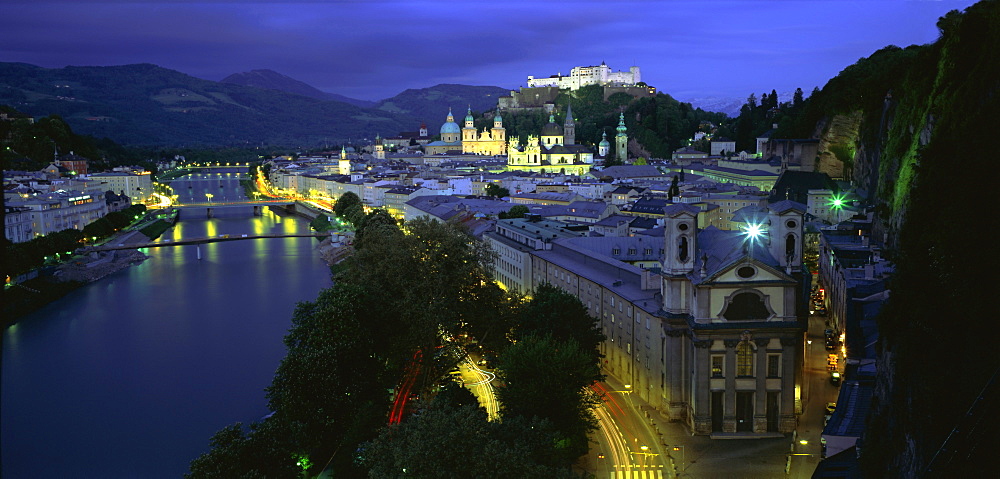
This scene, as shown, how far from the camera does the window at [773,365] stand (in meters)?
7.39

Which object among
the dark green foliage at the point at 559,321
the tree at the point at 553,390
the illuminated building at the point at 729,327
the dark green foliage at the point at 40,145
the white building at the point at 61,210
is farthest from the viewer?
the dark green foliage at the point at 40,145

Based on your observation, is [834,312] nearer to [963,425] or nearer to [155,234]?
[963,425]

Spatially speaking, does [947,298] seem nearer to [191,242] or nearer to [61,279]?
[61,279]

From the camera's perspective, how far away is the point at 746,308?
7309 millimetres

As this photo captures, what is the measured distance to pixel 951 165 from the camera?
5.71m

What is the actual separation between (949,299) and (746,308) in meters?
2.39

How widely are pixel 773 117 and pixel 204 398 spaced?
91.5ft

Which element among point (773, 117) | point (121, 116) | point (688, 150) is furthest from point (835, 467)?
point (121, 116)

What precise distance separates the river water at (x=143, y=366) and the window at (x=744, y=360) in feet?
16.0

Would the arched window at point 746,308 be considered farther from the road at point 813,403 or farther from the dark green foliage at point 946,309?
the dark green foliage at point 946,309

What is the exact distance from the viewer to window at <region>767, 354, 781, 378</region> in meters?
7.39

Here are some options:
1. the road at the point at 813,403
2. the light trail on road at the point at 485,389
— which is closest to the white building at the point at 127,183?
Result: the light trail on road at the point at 485,389

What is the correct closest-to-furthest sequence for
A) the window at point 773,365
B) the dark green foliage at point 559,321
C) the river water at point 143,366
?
the window at point 773,365, the river water at point 143,366, the dark green foliage at point 559,321

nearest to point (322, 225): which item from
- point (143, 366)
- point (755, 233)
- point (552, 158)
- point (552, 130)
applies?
point (552, 158)
